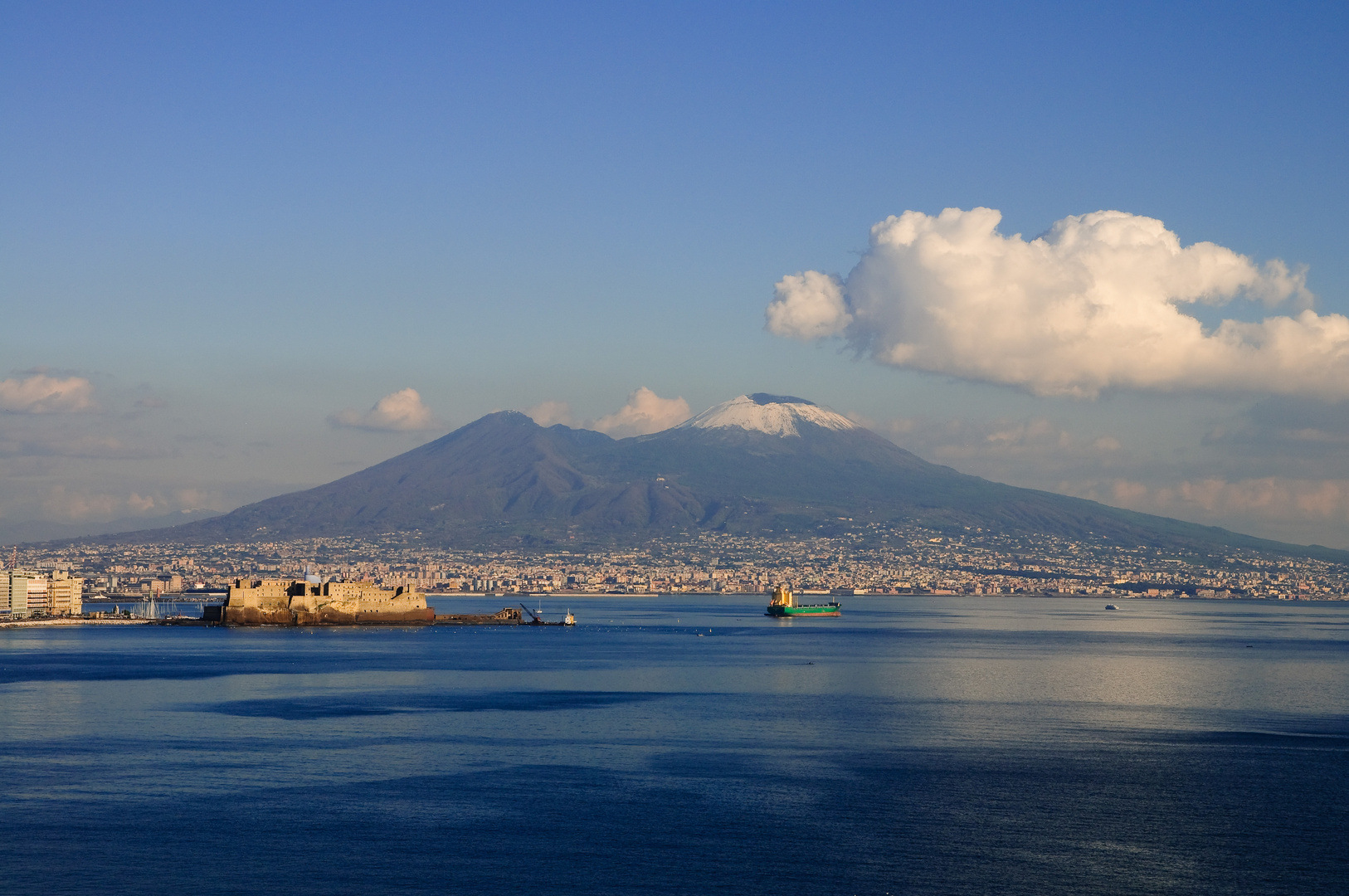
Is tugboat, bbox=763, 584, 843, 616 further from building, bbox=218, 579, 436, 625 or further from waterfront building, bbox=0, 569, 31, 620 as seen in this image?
waterfront building, bbox=0, 569, 31, 620

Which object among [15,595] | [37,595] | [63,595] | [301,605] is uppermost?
[15,595]

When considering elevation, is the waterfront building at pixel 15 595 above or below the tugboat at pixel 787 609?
above

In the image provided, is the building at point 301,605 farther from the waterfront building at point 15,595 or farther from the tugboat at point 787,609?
the tugboat at point 787,609

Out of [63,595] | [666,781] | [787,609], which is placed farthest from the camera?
[787,609]

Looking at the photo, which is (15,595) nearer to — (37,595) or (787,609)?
(37,595)

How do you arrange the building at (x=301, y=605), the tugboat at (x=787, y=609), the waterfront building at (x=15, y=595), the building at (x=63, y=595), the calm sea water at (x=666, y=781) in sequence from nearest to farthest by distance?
1. the calm sea water at (x=666, y=781)
2. the building at (x=301, y=605)
3. the waterfront building at (x=15, y=595)
4. the building at (x=63, y=595)
5. the tugboat at (x=787, y=609)

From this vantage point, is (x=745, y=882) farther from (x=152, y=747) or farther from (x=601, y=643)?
(x=601, y=643)

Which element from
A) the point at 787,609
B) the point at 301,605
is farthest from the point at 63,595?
the point at 787,609

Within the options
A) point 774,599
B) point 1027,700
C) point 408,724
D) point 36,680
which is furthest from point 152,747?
point 774,599

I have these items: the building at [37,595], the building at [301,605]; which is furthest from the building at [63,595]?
the building at [301,605]

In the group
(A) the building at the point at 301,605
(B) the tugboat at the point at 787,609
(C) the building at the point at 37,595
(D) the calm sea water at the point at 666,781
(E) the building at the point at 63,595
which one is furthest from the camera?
(B) the tugboat at the point at 787,609
